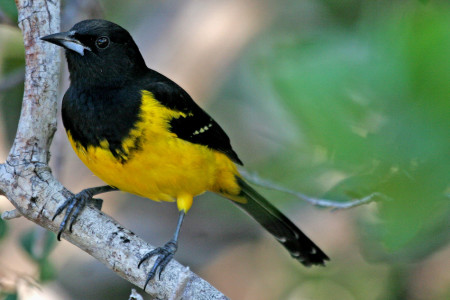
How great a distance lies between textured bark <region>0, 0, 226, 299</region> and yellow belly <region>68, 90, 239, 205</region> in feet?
0.89

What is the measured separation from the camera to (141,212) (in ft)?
22.6

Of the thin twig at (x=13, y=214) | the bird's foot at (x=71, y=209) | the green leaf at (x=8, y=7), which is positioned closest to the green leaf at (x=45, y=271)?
the bird's foot at (x=71, y=209)

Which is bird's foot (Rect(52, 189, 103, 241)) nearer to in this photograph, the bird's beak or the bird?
the bird

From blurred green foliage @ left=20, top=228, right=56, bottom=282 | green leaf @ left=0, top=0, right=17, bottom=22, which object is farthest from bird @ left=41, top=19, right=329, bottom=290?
green leaf @ left=0, top=0, right=17, bottom=22

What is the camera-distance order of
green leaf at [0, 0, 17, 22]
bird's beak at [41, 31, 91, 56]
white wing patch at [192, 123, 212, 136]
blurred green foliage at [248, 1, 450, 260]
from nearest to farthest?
blurred green foliage at [248, 1, 450, 260], bird's beak at [41, 31, 91, 56], white wing patch at [192, 123, 212, 136], green leaf at [0, 0, 17, 22]

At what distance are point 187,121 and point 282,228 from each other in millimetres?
1212

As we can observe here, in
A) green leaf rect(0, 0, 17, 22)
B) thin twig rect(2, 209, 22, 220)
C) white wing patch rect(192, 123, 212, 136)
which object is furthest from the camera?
green leaf rect(0, 0, 17, 22)

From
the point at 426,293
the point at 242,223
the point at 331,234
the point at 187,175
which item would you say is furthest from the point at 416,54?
the point at 242,223

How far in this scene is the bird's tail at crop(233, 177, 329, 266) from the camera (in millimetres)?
4469

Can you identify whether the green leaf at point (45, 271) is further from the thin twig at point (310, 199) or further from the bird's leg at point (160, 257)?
the thin twig at point (310, 199)

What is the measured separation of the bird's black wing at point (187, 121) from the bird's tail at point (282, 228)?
421 mm

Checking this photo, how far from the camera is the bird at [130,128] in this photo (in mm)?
3455

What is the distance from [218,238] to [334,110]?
499 cm

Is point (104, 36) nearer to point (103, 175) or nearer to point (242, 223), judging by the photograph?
point (103, 175)
